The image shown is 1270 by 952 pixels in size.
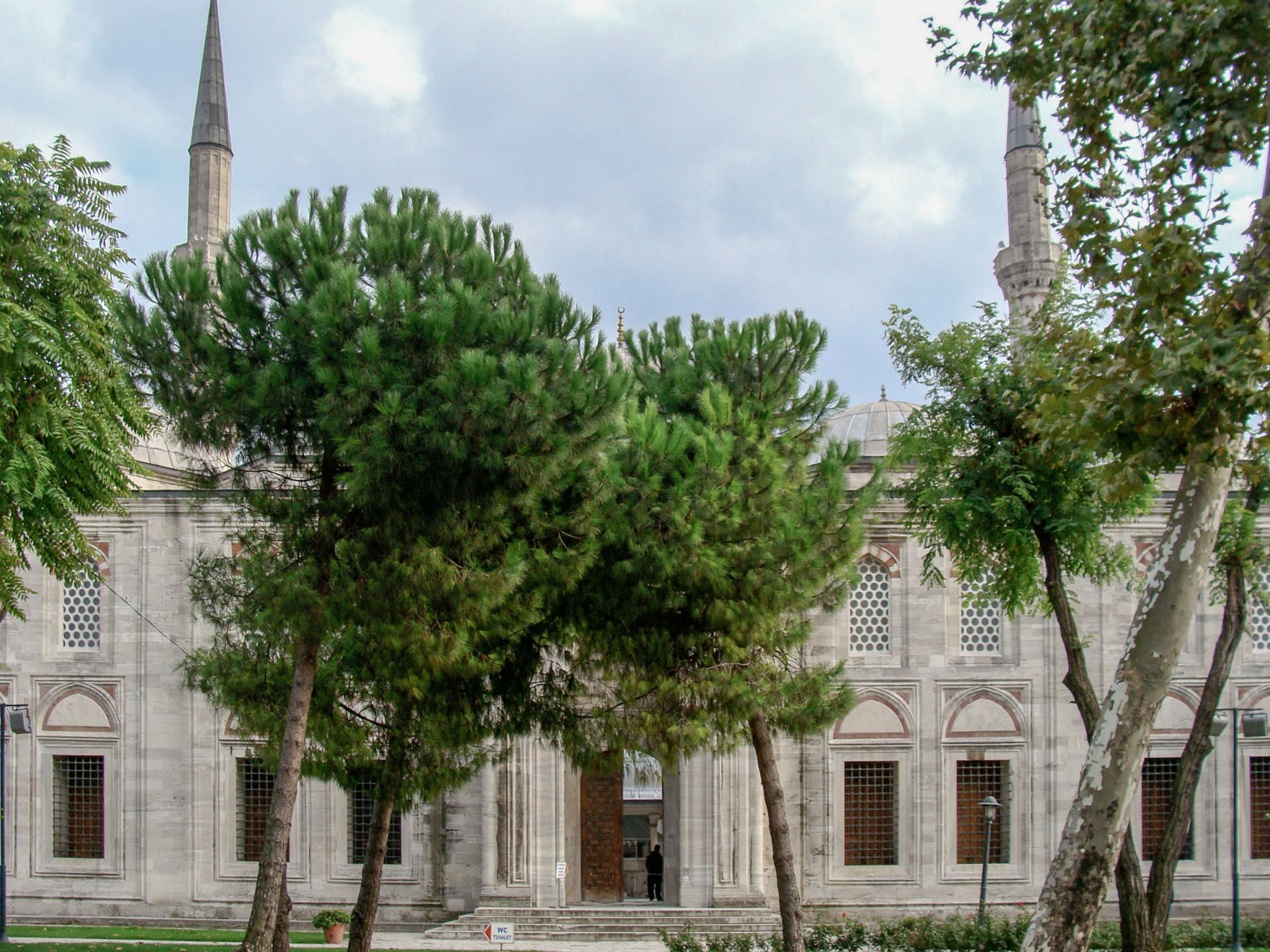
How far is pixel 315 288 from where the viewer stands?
41.5 feet

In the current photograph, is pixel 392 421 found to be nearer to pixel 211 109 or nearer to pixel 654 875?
pixel 654 875

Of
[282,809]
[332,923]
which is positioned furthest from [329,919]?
[282,809]

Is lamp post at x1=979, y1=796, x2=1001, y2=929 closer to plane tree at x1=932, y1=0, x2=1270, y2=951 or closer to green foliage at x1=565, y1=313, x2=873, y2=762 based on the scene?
green foliage at x1=565, y1=313, x2=873, y2=762

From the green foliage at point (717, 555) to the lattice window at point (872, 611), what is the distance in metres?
7.61

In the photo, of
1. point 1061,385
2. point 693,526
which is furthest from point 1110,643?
point 1061,385

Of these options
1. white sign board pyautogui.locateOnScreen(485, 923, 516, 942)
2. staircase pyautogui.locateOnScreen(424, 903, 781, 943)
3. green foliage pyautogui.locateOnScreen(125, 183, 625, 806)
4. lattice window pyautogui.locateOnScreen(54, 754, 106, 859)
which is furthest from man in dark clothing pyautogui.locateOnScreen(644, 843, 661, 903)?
green foliage pyautogui.locateOnScreen(125, 183, 625, 806)

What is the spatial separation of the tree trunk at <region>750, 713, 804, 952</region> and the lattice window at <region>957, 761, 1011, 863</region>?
8.44 metres

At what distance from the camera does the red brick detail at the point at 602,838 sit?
75.0 ft

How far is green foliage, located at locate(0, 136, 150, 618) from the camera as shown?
488 inches

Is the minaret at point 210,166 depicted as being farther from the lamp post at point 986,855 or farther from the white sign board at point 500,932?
the lamp post at point 986,855

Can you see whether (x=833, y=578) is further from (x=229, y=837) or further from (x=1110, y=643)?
(x=229, y=837)

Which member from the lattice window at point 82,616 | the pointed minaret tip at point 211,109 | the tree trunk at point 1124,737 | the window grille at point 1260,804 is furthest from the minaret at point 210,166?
the tree trunk at point 1124,737

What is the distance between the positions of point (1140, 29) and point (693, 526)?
20.5ft

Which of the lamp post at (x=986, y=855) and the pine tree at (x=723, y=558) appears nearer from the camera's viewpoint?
the pine tree at (x=723, y=558)
